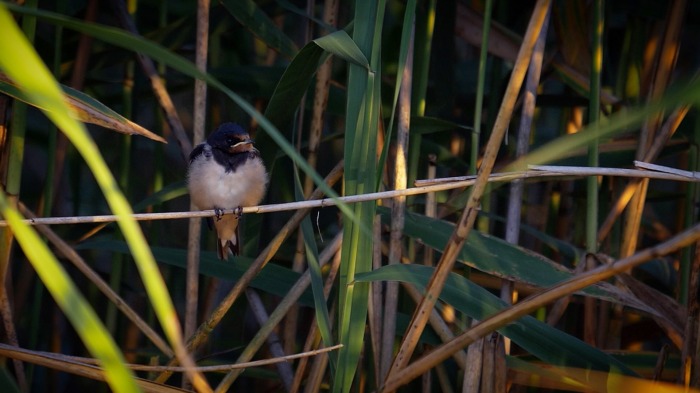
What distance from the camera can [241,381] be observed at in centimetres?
340

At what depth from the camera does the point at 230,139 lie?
2797 millimetres

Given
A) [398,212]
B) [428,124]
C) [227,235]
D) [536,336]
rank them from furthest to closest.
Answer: [227,235], [428,124], [398,212], [536,336]

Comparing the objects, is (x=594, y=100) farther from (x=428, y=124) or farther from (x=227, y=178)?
(x=227, y=178)

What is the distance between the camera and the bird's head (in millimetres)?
2762

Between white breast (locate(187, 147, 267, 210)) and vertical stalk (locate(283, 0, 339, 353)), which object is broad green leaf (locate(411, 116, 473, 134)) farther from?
white breast (locate(187, 147, 267, 210))

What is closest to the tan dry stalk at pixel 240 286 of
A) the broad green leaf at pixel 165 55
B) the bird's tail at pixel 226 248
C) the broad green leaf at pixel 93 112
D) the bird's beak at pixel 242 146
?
the bird's tail at pixel 226 248

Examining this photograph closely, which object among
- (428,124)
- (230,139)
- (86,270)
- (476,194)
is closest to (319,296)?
(476,194)

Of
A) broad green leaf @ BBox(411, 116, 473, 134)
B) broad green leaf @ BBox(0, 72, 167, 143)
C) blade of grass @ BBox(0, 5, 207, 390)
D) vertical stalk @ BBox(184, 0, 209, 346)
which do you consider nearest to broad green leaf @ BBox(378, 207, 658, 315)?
broad green leaf @ BBox(411, 116, 473, 134)

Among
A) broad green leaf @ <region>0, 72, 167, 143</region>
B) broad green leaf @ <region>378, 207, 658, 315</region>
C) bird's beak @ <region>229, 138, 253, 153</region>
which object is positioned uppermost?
broad green leaf @ <region>0, 72, 167, 143</region>

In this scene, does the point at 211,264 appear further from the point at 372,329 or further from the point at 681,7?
the point at 681,7

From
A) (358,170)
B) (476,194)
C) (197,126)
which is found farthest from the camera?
(197,126)

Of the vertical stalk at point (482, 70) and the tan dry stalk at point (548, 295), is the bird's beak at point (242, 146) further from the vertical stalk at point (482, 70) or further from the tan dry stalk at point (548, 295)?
the tan dry stalk at point (548, 295)

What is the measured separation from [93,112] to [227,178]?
125 cm

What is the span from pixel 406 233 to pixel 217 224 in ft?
2.64
